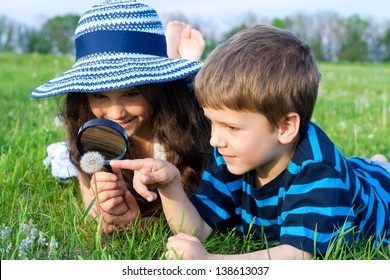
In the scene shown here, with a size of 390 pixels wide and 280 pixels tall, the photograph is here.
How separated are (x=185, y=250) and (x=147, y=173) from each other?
1.34 ft

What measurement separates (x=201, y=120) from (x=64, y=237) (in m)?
1.36

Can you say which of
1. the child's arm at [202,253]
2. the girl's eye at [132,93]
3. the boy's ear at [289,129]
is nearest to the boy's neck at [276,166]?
the boy's ear at [289,129]

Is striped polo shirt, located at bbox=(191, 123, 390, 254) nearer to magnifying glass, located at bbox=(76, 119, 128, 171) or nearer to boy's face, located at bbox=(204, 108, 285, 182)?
boy's face, located at bbox=(204, 108, 285, 182)

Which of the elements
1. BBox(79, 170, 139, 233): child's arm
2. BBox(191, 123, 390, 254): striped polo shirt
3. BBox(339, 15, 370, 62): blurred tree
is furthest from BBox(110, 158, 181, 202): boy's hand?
BBox(339, 15, 370, 62): blurred tree

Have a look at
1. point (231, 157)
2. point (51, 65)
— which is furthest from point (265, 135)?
point (51, 65)

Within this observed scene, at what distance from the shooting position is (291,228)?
9.05 ft

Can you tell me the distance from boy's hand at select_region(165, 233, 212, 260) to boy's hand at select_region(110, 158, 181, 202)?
257 millimetres

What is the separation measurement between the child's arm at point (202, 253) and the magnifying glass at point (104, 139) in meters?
0.52

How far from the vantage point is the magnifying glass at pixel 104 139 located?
288cm

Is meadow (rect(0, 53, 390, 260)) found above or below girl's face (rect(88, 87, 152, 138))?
below

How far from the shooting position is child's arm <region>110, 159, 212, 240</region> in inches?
109

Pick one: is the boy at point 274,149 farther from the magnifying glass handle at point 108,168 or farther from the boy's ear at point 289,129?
the magnifying glass handle at point 108,168

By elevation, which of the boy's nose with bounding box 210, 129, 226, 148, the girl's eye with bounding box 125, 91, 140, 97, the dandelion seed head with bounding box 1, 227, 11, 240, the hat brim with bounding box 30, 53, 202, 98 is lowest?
the dandelion seed head with bounding box 1, 227, 11, 240
